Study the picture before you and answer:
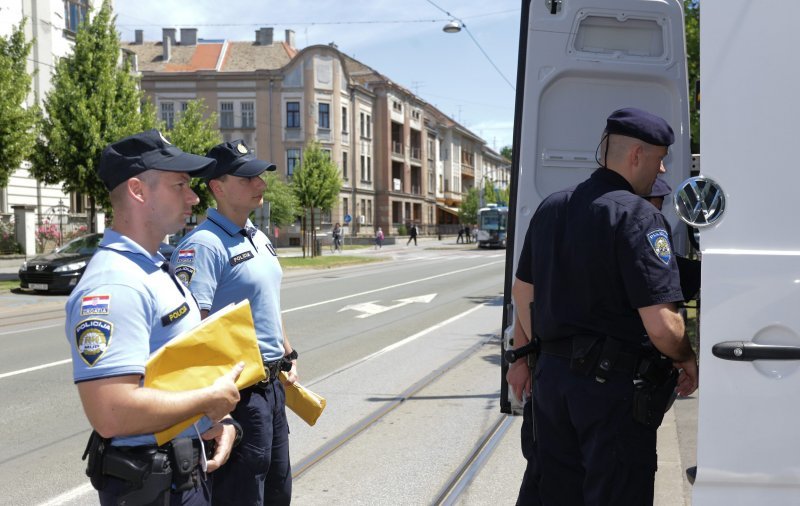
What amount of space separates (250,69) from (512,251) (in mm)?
55634

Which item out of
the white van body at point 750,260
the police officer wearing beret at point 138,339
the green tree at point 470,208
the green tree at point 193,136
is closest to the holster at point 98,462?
the police officer wearing beret at point 138,339

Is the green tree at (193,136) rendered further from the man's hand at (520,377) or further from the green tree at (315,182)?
the man's hand at (520,377)

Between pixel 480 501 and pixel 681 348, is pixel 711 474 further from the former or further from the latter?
pixel 480 501

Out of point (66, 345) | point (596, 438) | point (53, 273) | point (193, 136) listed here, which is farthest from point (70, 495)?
point (193, 136)

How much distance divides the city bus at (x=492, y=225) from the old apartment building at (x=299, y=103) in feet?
43.2

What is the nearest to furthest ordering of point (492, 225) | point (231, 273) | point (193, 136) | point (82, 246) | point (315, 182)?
point (231, 273)
point (82, 246)
point (193, 136)
point (315, 182)
point (492, 225)

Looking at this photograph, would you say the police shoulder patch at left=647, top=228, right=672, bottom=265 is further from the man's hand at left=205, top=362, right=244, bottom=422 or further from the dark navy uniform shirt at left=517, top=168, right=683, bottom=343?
the man's hand at left=205, top=362, right=244, bottom=422

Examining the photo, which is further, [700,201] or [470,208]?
[470,208]

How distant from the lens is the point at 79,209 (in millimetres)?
35250

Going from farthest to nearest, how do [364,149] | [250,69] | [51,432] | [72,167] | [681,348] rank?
1. [364,149]
2. [250,69]
3. [72,167]
4. [51,432]
5. [681,348]

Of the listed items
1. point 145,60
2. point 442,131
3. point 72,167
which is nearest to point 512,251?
point 72,167

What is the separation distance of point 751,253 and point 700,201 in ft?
0.63

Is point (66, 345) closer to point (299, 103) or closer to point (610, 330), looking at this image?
point (610, 330)

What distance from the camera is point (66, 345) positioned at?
33.9 ft
